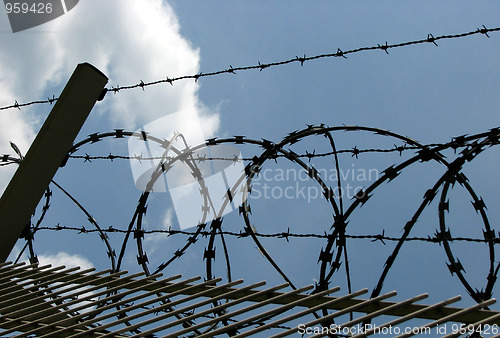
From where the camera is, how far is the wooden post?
4812 millimetres

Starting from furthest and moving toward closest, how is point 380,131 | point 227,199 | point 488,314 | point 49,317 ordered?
point 227,199, point 380,131, point 49,317, point 488,314

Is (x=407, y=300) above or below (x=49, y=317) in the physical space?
below

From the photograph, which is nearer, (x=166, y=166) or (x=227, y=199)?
(x=227, y=199)

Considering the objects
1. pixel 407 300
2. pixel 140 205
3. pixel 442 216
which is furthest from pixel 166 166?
pixel 407 300

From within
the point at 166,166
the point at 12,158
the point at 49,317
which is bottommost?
the point at 49,317

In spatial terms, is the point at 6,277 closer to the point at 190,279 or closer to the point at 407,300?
the point at 190,279

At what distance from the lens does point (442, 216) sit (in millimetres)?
3949

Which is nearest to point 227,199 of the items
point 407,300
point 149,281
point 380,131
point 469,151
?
point 380,131

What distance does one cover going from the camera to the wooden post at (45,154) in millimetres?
4812

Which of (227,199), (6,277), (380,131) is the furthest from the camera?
(227,199)

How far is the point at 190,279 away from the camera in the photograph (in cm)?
290

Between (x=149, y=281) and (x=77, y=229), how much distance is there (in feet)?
9.85

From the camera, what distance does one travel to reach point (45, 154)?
16.2 feet

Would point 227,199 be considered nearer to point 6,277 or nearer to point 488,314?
point 6,277
